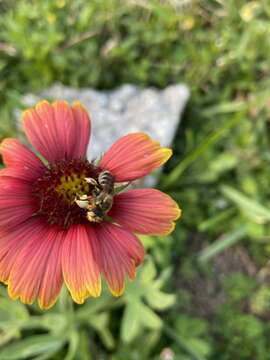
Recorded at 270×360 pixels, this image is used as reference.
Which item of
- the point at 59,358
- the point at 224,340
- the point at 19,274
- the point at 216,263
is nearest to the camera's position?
the point at 19,274

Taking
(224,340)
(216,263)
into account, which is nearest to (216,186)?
(216,263)

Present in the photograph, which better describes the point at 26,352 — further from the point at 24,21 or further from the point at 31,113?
the point at 24,21

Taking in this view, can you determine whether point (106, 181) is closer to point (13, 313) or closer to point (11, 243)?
point (11, 243)

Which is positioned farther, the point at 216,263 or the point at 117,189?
the point at 216,263

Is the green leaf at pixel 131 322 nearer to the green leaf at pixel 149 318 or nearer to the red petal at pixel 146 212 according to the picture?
the green leaf at pixel 149 318

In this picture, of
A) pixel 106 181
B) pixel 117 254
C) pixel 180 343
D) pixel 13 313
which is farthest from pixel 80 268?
pixel 180 343

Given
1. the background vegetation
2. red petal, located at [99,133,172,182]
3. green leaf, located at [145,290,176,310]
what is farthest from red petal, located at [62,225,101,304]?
the background vegetation

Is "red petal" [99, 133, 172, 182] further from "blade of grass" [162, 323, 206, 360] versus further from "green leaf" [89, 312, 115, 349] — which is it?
"blade of grass" [162, 323, 206, 360]

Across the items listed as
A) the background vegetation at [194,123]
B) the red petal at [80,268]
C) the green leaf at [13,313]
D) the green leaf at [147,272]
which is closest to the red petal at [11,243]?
the red petal at [80,268]
